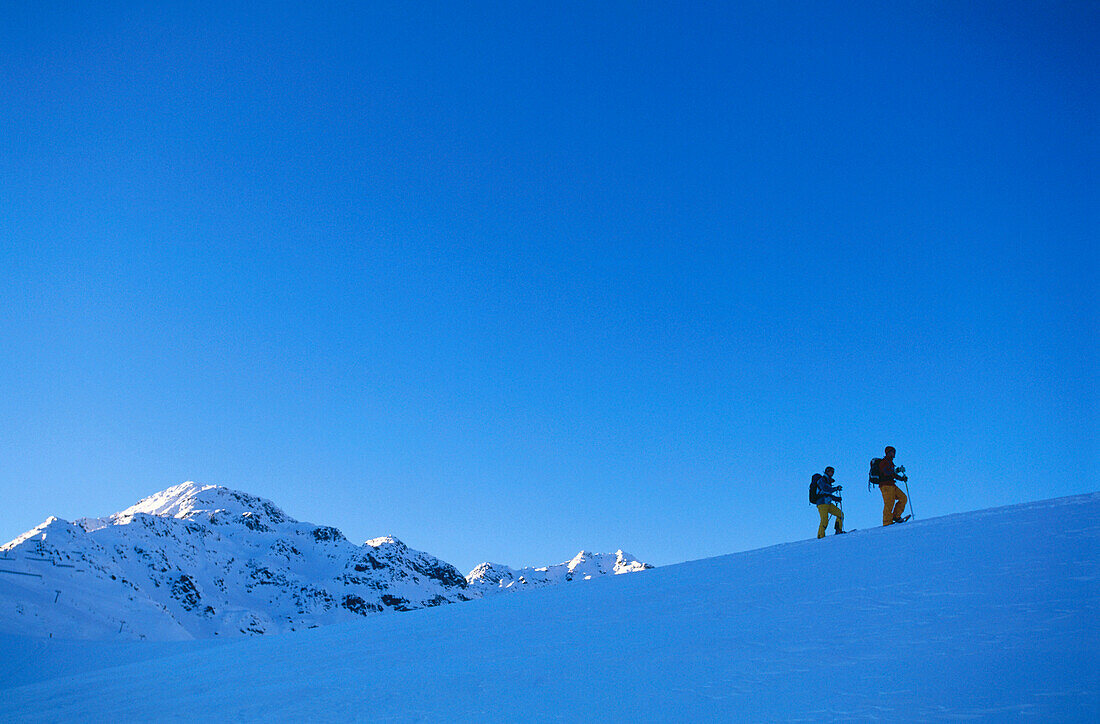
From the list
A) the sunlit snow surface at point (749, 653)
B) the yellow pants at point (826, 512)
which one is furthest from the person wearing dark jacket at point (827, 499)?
the sunlit snow surface at point (749, 653)

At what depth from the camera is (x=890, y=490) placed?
43.6 feet

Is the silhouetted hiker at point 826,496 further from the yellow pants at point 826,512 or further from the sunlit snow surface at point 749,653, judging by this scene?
the sunlit snow surface at point 749,653

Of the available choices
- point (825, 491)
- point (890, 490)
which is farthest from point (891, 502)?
point (825, 491)

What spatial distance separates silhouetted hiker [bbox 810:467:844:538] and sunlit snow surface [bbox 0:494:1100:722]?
7.28 ft

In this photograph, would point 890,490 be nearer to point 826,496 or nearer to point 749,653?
point 826,496

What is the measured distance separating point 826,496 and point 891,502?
1321 millimetres

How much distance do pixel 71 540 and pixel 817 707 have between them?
560 ft

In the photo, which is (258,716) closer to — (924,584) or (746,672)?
(746,672)

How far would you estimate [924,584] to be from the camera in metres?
6.63

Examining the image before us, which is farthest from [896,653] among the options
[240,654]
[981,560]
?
[240,654]

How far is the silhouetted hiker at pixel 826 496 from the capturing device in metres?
13.3

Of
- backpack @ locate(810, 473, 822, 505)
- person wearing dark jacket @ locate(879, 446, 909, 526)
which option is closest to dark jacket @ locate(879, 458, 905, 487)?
person wearing dark jacket @ locate(879, 446, 909, 526)

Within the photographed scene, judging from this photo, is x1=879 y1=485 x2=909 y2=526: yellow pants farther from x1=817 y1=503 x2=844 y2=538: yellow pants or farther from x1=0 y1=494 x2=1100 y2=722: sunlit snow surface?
x1=0 y1=494 x2=1100 y2=722: sunlit snow surface

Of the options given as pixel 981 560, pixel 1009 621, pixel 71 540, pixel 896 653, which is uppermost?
pixel 71 540
